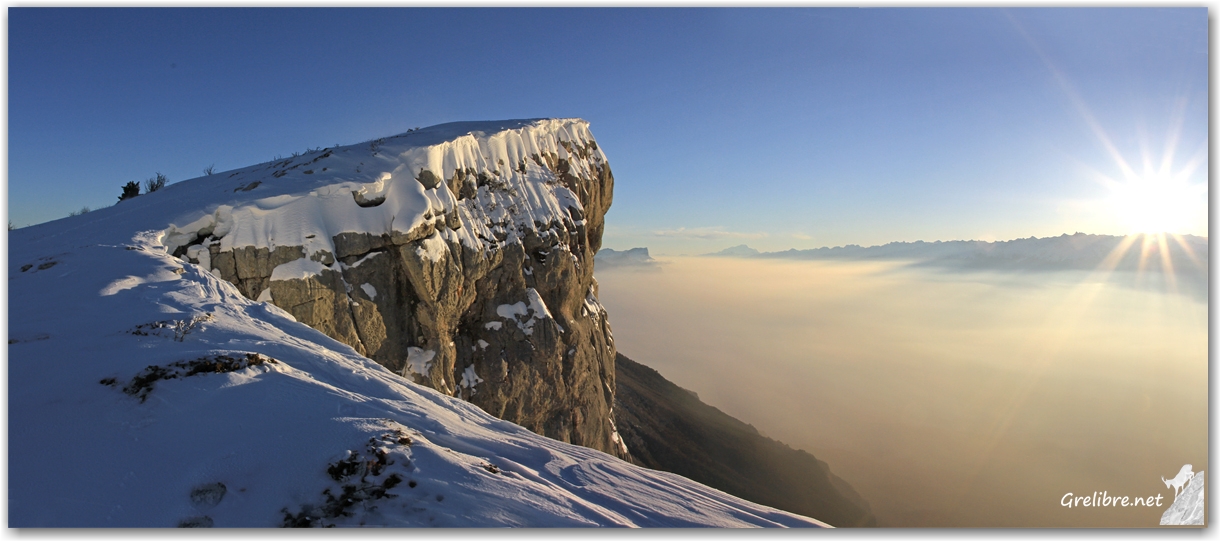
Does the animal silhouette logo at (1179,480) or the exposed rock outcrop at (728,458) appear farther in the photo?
the exposed rock outcrop at (728,458)

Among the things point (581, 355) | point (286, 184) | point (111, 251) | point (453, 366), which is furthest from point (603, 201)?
point (111, 251)

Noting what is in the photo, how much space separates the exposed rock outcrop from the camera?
1476 inches

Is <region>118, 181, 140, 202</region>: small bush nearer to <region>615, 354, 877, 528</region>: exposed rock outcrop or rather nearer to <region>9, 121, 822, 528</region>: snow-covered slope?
<region>9, 121, 822, 528</region>: snow-covered slope

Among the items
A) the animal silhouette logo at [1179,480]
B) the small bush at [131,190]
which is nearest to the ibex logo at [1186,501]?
the animal silhouette logo at [1179,480]

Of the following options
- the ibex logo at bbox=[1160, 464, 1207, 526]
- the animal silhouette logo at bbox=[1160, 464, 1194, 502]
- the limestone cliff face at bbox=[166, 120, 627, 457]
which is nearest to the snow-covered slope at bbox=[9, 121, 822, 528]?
the ibex logo at bbox=[1160, 464, 1207, 526]

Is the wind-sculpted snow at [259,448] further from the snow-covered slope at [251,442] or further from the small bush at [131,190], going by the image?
the small bush at [131,190]

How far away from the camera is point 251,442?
3.92m

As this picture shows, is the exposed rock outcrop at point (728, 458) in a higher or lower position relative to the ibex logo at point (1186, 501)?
lower

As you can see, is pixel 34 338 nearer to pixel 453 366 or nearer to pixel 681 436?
pixel 453 366

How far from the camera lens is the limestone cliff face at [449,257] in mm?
13414

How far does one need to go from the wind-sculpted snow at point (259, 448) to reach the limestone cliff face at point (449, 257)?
291 inches

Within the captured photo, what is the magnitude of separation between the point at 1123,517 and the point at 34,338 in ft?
40.5

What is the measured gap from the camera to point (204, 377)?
15.3 ft

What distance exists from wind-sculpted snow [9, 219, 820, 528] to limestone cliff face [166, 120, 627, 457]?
739 cm
